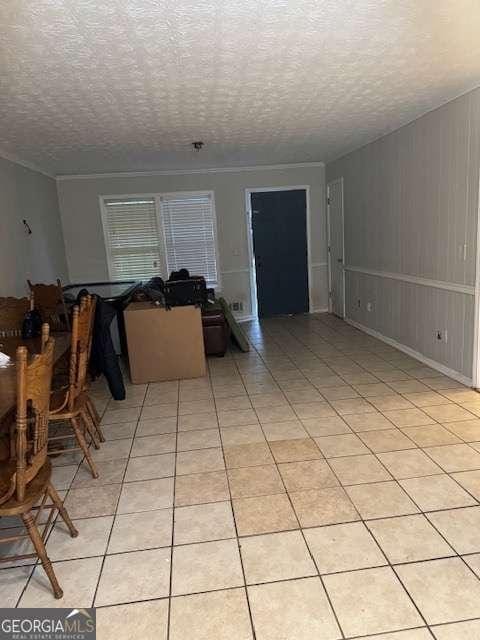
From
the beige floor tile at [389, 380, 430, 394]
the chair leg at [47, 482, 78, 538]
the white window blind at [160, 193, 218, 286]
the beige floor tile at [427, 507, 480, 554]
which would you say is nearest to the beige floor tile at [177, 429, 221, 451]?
the chair leg at [47, 482, 78, 538]

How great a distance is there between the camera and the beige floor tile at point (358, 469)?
7.80ft

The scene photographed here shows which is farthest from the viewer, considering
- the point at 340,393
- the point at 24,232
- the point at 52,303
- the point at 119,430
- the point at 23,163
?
the point at 23,163

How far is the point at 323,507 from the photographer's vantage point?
2166 millimetres

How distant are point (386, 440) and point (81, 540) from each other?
189 cm

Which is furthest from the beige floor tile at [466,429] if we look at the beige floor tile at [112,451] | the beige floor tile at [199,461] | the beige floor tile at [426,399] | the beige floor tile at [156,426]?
the beige floor tile at [112,451]

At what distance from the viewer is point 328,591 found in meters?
1.66

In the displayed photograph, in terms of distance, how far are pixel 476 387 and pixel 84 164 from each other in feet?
16.7

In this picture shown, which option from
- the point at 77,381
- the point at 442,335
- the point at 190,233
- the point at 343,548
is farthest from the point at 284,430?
the point at 190,233

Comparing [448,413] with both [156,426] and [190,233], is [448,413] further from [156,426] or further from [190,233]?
[190,233]

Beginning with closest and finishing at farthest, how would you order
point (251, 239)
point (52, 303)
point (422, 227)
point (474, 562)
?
→ point (474, 562)
point (52, 303)
point (422, 227)
point (251, 239)

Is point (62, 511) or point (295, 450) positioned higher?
point (62, 511)

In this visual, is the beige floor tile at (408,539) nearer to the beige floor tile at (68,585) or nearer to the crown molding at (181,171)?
the beige floor tile at (68,585)

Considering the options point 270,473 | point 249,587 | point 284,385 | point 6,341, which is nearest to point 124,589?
point 249,587

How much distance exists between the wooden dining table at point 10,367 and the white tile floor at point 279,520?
739mm
